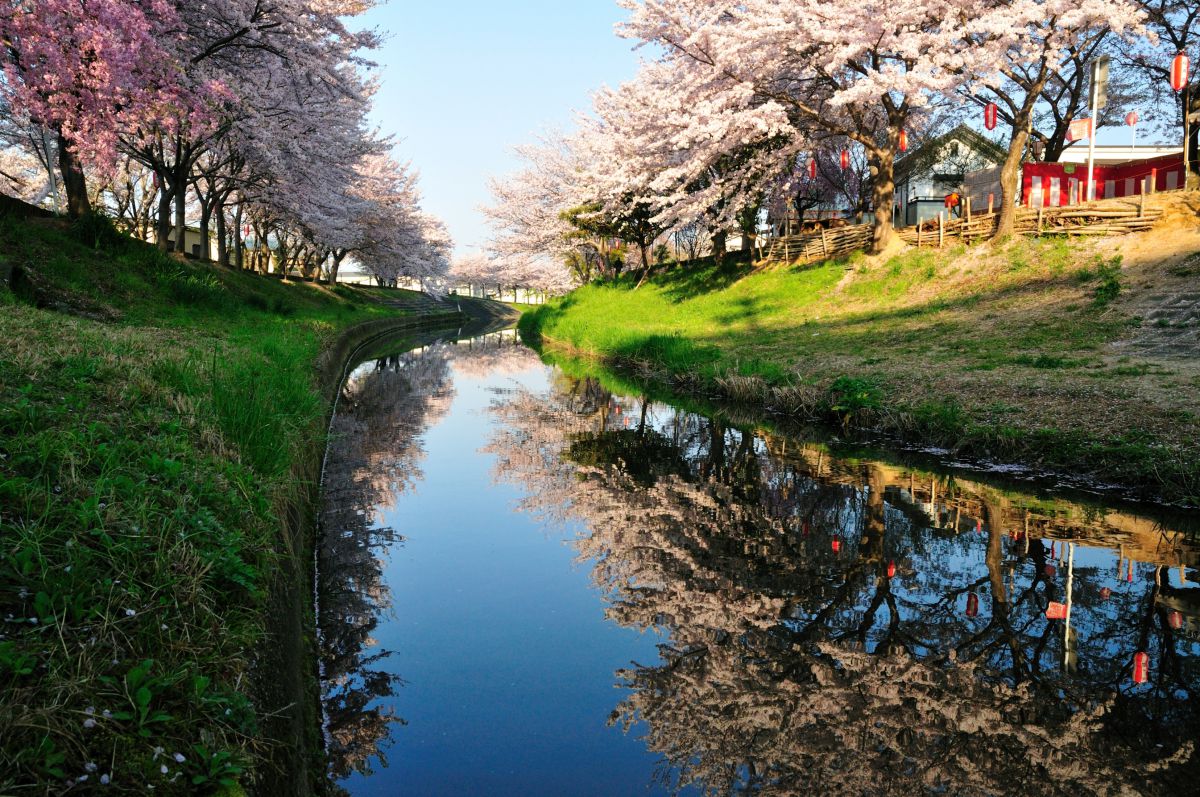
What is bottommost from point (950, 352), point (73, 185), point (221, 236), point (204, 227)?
point (950, 352)

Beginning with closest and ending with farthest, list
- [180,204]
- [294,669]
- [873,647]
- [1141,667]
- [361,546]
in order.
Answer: [294,669], [1141,667], [873,647], [361,546], [180,204]

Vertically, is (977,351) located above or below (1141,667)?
above

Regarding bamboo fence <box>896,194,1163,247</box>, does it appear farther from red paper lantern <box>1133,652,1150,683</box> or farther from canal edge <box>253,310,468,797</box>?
canal edge <box>253,310,468,797</box>

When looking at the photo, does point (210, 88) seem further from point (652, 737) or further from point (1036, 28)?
point (1036, 28)

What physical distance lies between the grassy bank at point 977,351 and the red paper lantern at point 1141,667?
293 cm

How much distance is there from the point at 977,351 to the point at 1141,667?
29.2ft

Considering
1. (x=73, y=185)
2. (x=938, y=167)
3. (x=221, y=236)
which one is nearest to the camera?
(x=73, y=185)

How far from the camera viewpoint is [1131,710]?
3.49m

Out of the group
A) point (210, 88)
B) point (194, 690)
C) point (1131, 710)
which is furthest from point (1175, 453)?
point (210, 88)

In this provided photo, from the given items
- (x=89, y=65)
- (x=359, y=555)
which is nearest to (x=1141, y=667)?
(x=359, y=555)

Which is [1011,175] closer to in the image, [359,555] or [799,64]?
[799,64]

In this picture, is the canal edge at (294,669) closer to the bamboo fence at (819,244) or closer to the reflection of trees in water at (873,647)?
the reflection of trees in water at (873,647)

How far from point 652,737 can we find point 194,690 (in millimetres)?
2001

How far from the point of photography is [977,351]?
11.9 m
